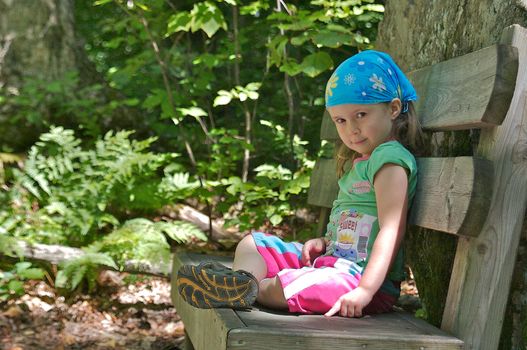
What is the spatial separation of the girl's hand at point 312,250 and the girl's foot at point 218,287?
56 centimetres

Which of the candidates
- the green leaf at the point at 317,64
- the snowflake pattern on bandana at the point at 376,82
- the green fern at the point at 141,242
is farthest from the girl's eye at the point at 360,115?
the green fern at the point at 141,242

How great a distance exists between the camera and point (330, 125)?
135 inches

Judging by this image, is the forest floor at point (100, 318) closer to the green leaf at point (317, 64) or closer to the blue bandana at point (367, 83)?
the green leaf at point (317, 64)

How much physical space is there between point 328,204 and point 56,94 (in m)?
4.10

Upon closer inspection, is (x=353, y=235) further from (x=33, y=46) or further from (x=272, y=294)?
(x=33, y=46)

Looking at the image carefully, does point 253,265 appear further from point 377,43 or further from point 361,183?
point 377,43

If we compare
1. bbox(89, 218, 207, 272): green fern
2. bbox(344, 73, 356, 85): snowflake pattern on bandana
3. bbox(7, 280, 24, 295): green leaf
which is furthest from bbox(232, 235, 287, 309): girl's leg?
bbox(7, 280, 24, 295): green leaf

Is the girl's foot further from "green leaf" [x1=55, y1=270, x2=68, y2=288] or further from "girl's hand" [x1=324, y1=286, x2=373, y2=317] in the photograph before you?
"green leaf" [x1=55, y1=270, x2=68, y2=288]

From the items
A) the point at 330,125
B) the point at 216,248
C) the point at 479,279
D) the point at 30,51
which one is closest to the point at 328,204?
the point at 330,125

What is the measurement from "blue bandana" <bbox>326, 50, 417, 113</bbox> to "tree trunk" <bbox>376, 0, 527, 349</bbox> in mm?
339

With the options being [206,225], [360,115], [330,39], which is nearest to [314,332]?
[360,115]

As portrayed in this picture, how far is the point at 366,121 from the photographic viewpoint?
8.11 ft

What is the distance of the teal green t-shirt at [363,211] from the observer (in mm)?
2381

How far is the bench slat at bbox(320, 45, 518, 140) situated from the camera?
2043mm
